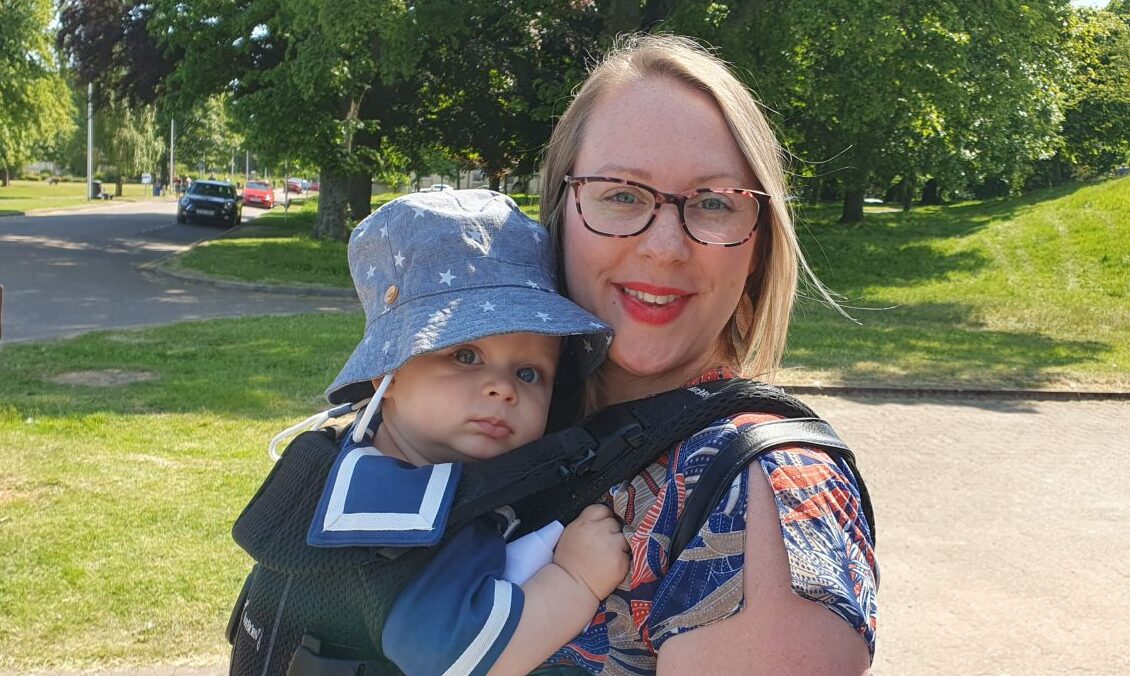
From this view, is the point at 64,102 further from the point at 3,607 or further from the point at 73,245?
the point at 3,607

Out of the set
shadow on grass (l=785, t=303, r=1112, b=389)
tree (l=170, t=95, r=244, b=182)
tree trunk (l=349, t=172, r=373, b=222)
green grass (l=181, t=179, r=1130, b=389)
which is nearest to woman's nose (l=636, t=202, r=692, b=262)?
green grass (l=181, t=179, r=1130, b=389)

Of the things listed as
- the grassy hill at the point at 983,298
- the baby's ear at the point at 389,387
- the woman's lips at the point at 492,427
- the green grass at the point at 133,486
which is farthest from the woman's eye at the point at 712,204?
the grassy hill at the point at 983,298

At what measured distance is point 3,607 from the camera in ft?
16.2

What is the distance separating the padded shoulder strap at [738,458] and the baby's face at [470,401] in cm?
48

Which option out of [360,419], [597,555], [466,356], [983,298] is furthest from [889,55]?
[597,555]

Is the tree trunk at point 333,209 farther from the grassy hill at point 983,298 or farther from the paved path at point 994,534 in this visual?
the paved path at point 994,534

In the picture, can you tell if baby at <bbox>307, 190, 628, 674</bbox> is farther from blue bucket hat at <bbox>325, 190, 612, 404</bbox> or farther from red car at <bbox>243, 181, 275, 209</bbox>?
red car at <bbox>243, 181, 275, 209</bbox>

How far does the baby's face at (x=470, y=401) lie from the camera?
178cm

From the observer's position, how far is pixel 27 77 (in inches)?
1549

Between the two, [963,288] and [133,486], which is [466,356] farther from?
[963,288]

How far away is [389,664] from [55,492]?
577 centimetres

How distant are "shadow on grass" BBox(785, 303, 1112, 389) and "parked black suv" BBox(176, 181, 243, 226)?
975 inches

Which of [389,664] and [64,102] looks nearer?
[389,664]

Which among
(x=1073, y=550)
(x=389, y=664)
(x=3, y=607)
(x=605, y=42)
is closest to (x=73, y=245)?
(x=605, y=42)
